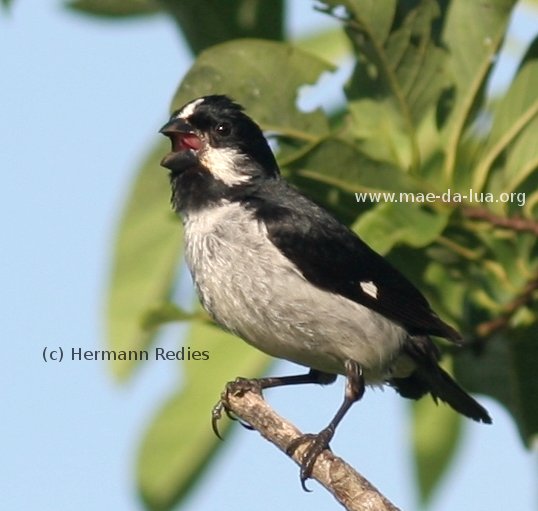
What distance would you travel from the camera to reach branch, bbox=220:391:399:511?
387cm

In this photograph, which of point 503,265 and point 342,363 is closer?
point 503,265

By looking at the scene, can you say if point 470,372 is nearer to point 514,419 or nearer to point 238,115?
point 514,419

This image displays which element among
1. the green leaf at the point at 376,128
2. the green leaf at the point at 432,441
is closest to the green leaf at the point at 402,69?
the green leaf at the point at 376,128

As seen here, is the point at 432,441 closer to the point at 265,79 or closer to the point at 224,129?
the point at 224,129

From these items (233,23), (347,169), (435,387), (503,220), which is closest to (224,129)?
(233,23)

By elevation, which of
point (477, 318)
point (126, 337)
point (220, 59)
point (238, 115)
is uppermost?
point (220, 59)

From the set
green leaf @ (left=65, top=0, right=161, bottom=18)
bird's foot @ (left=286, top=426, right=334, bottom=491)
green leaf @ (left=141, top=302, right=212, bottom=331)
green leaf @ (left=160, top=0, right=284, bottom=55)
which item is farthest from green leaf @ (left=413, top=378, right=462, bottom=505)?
green leaf @ (left=65, top=0, right=161, bottom=18)

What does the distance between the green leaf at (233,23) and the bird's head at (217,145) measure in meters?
0.22

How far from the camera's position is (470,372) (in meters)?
5.20

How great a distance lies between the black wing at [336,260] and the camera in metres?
5.09

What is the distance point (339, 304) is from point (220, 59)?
983 millimetres

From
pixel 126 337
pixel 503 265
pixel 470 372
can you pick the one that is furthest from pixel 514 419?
pixel 126 337

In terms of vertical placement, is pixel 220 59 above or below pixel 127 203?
above

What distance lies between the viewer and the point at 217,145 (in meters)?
5.34
